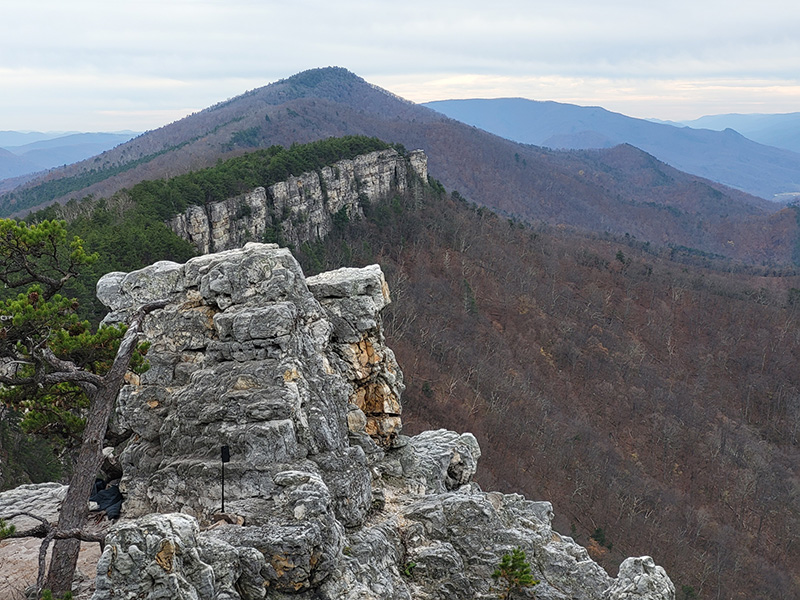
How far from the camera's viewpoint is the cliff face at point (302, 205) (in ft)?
183

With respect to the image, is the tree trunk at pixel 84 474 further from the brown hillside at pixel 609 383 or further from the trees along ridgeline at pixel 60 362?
the brown hillside at pixel 609 383

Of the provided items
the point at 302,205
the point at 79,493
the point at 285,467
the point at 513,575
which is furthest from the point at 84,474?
the point at 302,205

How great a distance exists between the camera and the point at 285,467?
1200 centimetres

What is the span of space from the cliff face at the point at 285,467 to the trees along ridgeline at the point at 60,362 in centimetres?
106

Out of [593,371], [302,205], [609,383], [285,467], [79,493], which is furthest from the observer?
[593,371]

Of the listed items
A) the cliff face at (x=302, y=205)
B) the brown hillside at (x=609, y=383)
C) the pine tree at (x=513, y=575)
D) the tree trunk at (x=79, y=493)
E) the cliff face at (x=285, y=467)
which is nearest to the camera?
the cliff face at (x=285, y=467)

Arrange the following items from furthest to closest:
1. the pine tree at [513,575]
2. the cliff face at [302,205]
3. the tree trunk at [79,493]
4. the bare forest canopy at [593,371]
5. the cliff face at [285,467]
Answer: the cliff face at [302,205]
the bare forest canopy at [593,371]
the pine tree at [513,575]
the tree trunk at [79,493]
the cliff face at [285,467]

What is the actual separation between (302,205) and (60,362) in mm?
59415

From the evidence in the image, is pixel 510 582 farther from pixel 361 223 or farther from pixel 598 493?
pixel 361 223

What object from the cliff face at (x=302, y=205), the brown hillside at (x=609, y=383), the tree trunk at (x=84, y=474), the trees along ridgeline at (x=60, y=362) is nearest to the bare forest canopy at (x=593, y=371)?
the brown hillside at (x=609, y=383)

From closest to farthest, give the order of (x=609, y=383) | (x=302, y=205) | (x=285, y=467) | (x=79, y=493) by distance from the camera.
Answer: (x=79, y=493) → (x=285, y=467) → (x=302, y=205) → (x=609, y=383)

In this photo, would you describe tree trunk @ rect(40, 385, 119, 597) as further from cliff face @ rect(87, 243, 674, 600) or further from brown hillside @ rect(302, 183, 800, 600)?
brown hillside @ rect(302, 183, 800, 600)

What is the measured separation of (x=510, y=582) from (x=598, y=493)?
139 ft

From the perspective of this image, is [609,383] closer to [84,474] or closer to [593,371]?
[593,371]
